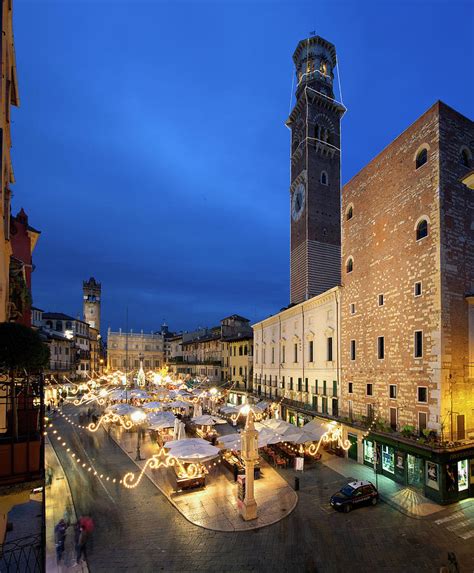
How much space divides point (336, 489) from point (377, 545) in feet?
21.0

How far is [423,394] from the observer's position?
21.8 metres

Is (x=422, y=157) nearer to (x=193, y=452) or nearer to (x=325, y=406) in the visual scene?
(x=325, y=406)

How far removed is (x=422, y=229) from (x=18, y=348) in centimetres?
2317

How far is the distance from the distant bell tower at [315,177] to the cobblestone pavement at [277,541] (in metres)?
35.5

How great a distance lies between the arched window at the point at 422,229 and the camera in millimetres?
22670

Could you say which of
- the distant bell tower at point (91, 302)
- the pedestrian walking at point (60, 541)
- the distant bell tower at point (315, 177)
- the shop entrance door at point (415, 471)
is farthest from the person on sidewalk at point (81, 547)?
the distant bell tower at point (91, 302)

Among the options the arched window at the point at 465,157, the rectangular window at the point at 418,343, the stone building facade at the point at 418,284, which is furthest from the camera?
the arched window at the point at 465,157

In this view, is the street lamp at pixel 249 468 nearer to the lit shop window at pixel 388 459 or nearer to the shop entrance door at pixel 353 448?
the lit shop window at pixel 388 459

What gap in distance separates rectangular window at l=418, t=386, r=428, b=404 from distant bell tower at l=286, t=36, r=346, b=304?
97.2 ft

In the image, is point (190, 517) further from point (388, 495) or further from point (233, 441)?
point (388, 495)

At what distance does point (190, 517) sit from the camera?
17.7 m

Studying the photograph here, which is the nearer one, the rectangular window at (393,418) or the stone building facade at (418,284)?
the stone building facade at (418,284)

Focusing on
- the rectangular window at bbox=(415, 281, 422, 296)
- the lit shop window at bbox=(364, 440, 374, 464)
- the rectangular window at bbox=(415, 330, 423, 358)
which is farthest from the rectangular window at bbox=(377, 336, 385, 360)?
the lit shop window at bbox=(364, 440, 374, 464)

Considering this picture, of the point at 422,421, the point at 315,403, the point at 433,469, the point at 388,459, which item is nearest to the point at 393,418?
the point at 388,459
